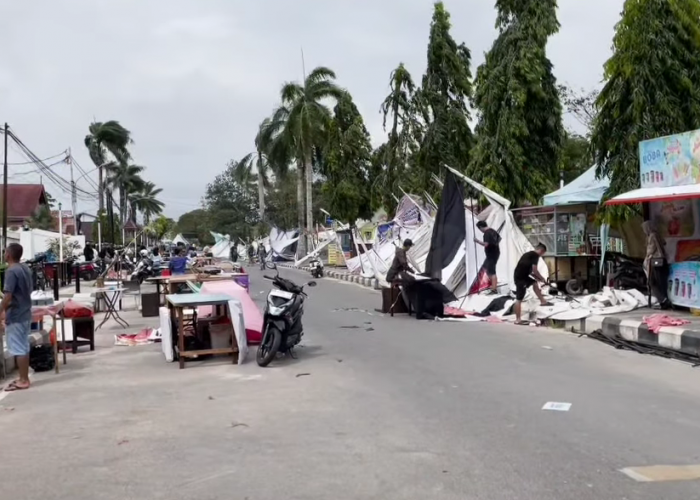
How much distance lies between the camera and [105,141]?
193 ft

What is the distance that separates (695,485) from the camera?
4871mm

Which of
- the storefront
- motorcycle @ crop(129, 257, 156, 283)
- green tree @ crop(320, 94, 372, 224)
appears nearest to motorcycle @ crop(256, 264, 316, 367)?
the storefront

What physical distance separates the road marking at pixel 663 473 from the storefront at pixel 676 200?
819 cm

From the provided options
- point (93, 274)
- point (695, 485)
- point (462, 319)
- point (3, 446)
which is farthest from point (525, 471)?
point (93, 274)

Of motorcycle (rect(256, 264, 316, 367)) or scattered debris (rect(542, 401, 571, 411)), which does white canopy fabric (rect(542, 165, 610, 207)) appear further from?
scattered debris (rect(542, 401, 571, 411))

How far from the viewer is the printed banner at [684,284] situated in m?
13.0

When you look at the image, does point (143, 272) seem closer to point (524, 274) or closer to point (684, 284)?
point (524, 274)

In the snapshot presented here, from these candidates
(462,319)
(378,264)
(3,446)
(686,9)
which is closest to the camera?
(3,446)

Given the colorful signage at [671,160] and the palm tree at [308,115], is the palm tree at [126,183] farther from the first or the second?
the colorful signage at [671,160]

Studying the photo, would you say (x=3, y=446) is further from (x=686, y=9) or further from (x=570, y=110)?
(x=570, y=110)

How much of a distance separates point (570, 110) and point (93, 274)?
24320 mm

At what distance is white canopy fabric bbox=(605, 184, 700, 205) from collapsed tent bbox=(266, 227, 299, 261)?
147 feet

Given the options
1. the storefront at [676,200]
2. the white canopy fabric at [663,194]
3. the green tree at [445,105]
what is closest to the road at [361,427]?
the white canopy fabric at [663,194]

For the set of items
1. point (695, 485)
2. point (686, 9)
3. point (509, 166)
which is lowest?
point (695, 485)
